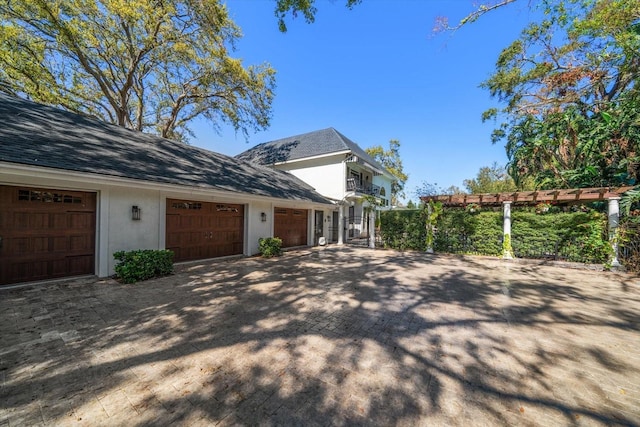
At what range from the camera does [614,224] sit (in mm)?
8102

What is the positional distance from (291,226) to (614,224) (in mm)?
12603

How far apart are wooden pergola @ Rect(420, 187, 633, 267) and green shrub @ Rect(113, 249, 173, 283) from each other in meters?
11.2

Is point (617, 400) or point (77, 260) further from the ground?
point (77, 260)

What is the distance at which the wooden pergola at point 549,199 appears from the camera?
8.09 metres

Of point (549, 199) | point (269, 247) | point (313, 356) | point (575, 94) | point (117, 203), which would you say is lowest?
point (313, 356)

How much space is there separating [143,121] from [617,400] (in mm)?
24179

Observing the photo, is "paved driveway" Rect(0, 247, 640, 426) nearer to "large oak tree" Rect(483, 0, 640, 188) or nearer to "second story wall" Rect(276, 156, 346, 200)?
"large oak tree" Rect(483, 0, 640, 188)

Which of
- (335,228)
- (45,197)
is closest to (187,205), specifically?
(45,197)

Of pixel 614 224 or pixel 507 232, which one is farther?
pixel 507 232

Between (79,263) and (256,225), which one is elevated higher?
(256,225)

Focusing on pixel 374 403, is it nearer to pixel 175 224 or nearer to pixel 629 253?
pixel 175 224

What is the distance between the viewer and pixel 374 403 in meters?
2.26

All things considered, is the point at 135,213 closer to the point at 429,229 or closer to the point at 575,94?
the point at 429,229

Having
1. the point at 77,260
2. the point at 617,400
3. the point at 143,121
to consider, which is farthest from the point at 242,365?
the point at 143,121
